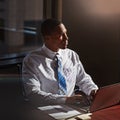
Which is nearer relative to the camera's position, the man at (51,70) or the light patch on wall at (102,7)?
the man at (51,70)

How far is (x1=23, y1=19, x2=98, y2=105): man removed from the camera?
1786mm

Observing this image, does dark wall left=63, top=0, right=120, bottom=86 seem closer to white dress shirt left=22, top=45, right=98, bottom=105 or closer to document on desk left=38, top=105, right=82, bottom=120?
white dress shirt left=22, top=45, right=98, bottom=105

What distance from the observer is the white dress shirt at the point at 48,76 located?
5.78 ft

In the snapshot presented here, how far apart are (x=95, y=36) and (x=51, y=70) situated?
4.86 ft

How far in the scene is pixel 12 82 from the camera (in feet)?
8.50

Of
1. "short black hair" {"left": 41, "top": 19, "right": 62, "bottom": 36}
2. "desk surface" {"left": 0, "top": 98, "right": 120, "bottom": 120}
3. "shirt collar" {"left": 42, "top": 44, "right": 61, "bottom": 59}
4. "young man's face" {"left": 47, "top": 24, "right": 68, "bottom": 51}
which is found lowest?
"desk surface" {"left": 0, "top": 98, "right": 120, "bottom": 120}

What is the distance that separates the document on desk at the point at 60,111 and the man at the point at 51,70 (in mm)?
116

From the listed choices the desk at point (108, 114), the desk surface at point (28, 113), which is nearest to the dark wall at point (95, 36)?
the desk surface at point (28, 113)

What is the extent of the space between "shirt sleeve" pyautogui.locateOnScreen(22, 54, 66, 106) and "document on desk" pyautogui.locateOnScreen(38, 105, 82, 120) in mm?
65

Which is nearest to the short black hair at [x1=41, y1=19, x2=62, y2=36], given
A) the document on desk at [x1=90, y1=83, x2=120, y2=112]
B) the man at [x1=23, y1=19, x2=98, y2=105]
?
the man at [x1=23, y1=19, x2=98, y2=105]

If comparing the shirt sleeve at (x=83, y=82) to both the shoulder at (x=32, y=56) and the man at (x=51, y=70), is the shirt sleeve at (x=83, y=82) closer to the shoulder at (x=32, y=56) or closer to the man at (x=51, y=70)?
the man at (x=51, y=70)

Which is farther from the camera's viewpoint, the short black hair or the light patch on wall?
the light patch on wall

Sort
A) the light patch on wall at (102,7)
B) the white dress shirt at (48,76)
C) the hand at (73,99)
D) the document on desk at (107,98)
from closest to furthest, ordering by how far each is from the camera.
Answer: the document on desk at (107,98) < the hand at (73,99) < the white dress shirt at (48,76) < the light patch on wall at (102,7)

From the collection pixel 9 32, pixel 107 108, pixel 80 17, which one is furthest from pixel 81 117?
pixel 80 17
